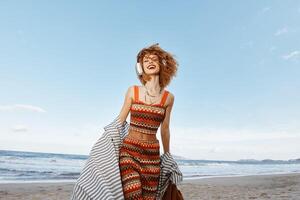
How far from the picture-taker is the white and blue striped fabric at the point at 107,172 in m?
3.04

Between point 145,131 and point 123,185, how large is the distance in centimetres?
51

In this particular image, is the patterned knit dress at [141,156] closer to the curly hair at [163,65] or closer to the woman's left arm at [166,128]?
the woman's left arm at [166,128]

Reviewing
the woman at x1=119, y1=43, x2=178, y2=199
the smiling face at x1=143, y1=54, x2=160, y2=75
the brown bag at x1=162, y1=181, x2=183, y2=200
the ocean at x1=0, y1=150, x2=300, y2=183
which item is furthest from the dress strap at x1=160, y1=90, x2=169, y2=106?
the ocean at x1=0, y1=150, x2=300, y2=183

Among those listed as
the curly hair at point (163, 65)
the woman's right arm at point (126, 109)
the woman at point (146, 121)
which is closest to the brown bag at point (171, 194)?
the woman at point (146, 121)

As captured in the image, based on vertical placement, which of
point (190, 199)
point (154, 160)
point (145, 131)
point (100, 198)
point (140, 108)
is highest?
point (140, 108)

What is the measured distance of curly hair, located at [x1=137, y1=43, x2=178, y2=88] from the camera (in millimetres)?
3561

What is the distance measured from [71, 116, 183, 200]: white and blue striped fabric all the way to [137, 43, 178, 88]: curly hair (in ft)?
1.65

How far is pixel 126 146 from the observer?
3291 millimetres

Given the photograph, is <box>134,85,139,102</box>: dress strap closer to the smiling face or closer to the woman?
the woman

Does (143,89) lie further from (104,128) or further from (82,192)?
(82,192)

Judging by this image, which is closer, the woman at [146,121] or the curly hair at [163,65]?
the woman at [146,121]

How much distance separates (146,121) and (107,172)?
0.57 metres

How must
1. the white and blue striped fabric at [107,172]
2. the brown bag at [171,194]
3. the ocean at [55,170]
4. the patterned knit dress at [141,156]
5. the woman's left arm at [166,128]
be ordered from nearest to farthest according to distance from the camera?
the white and blue striped fabric at [107,172] → the patterned knit dress at [141,156] → the brown bag at [171,194] → the woman's left arm at [166,128] → the ocean at [55,170]

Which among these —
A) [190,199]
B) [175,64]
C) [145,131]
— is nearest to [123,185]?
[145,131]
